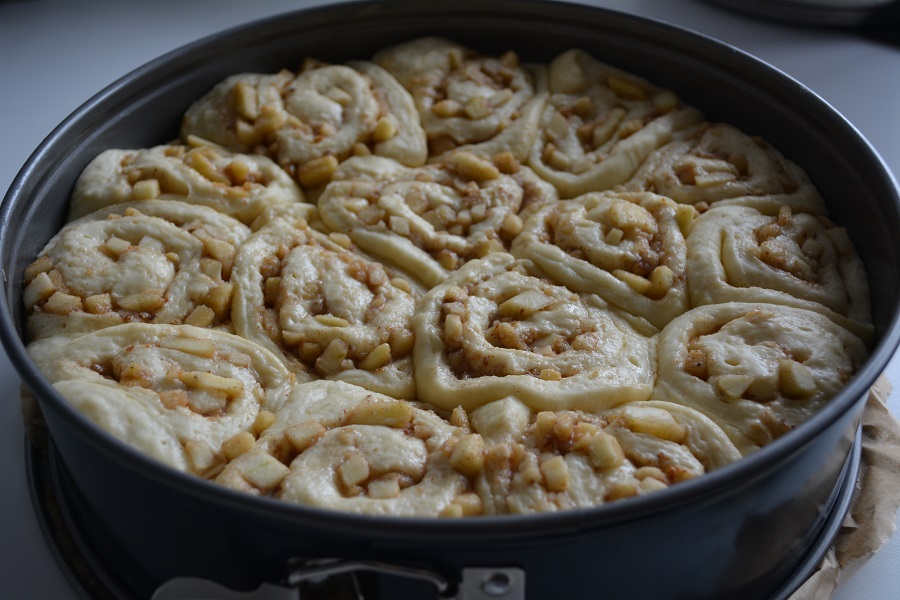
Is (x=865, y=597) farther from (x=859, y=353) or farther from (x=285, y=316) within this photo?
(x=285, y=316)

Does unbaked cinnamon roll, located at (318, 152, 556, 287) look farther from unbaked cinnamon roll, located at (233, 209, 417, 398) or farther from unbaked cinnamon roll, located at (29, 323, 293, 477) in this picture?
unbaked cinnamon roll, located at (29, 323, 293, 477)

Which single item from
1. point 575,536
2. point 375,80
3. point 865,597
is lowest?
point 865,597

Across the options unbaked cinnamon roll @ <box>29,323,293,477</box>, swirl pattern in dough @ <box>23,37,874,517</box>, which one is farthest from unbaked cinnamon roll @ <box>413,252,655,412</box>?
unbaked cinnamon roll @ <box>29,323,293,477</box>

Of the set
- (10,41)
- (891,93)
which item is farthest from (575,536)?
(10,41)

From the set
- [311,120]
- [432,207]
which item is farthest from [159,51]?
[432,207]

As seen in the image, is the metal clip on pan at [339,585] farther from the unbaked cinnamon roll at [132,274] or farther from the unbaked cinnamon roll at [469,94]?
the unbaked cinnamon roll at [469,94]

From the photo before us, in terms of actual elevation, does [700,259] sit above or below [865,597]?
above
